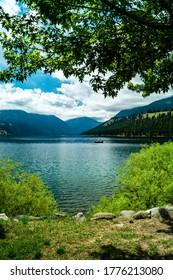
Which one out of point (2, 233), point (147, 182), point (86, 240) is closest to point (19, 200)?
point (147, 182)

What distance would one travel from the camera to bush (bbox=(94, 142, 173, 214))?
30.2 metres

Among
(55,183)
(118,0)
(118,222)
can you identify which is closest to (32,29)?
(118,0)

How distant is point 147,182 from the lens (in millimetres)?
31688

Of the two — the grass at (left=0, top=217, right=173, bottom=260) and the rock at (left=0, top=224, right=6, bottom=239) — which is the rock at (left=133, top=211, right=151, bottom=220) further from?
the rock at (left=0, top=224, right=6, bottom=239)

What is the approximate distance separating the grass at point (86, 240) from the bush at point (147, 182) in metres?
11.4

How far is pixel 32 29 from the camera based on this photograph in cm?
1027

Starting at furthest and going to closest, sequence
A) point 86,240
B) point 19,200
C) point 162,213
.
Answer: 1. point 19,200
2. point 162,213
3. point 86,240

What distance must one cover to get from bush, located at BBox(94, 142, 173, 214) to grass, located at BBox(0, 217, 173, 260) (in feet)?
37.4

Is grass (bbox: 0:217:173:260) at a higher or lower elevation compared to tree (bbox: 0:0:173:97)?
lower

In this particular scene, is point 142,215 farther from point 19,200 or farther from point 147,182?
point 19,200

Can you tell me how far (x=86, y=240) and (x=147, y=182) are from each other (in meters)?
18.3

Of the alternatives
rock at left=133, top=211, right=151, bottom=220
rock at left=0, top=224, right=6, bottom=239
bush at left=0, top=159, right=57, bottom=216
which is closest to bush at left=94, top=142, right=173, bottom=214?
bush at left=0, top=159, right=57, bottom=216

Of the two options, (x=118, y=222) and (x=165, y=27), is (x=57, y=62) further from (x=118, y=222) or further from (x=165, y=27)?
(x=118, y=222)

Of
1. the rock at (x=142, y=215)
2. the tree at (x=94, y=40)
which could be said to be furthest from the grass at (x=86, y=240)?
the tree at (x=94, y=40)
